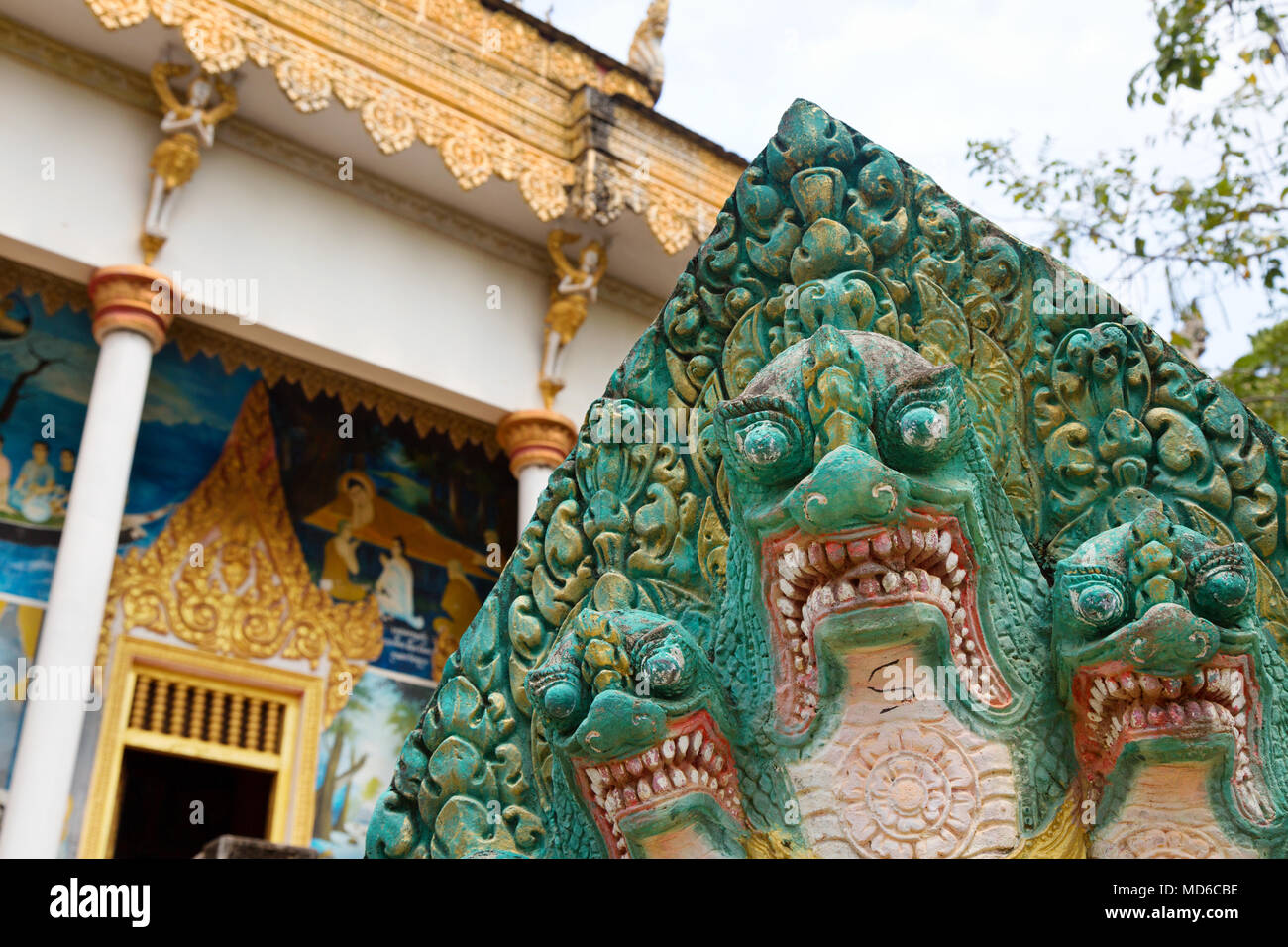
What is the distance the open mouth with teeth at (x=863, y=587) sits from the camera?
953mm

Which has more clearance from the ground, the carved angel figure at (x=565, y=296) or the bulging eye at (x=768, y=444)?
the carved angel figure at (x=565, y=296)

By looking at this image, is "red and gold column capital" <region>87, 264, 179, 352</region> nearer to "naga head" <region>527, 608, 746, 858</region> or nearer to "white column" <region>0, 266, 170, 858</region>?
"white column" <region>0, 266, 170, 858</region>

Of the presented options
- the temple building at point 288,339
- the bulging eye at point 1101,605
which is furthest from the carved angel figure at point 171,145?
the bulging eye at point 1101,605

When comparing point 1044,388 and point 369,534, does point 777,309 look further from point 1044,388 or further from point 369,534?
point 369,534

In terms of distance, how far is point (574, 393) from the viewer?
6.91m

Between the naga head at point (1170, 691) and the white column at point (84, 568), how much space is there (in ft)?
14.3

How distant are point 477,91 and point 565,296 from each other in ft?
3.77

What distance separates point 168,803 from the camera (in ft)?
24.6

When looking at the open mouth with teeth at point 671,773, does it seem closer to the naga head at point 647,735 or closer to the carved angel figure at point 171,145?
Result: the naga head at point 647,735

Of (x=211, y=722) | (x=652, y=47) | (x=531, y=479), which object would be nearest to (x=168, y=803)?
(x=211, y=722)

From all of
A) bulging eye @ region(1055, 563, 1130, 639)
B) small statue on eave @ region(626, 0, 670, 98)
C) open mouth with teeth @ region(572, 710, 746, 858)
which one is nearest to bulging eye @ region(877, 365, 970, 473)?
bulging eye @ region(1055, 563, 1130, 639)

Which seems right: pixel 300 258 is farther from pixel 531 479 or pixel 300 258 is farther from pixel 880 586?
pixel 880 586
